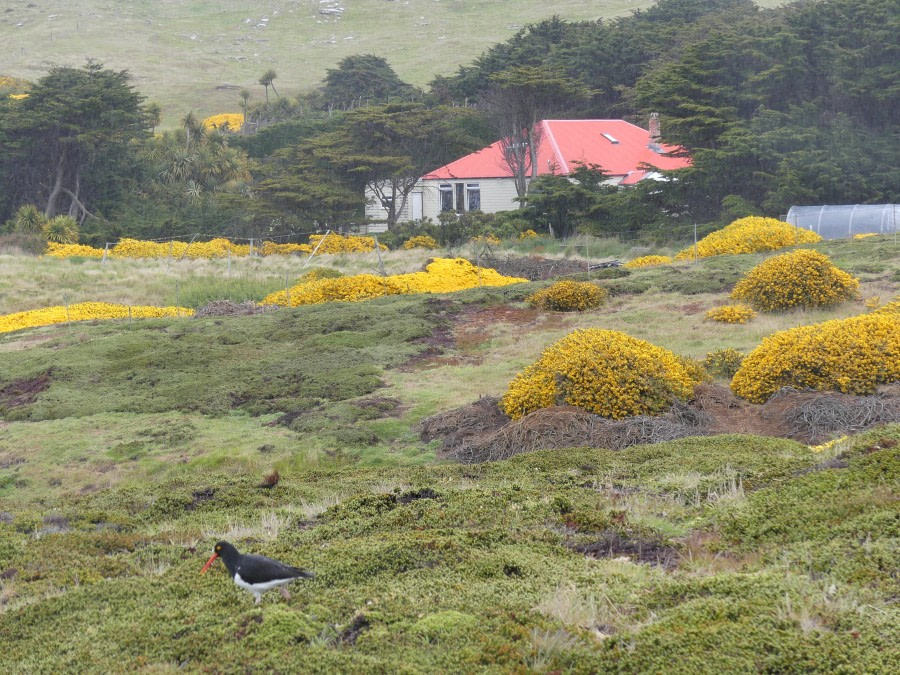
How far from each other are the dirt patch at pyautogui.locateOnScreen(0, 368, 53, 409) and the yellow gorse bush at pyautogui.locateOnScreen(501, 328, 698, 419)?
27.6ft

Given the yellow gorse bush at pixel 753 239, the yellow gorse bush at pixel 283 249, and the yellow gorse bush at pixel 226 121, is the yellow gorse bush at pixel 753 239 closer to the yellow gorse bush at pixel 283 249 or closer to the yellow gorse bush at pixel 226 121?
the yellow gorse bush at pixel 283 249

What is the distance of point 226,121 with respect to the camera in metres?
88.2

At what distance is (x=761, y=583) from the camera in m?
4.89

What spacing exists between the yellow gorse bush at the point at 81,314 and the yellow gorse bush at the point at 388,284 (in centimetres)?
266

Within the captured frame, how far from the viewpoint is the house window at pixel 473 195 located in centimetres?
5206

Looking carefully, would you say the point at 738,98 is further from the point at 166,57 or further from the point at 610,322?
the point at 166,57

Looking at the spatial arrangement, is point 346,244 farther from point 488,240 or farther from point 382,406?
point 382,406

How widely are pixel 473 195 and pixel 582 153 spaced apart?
22.9 ft

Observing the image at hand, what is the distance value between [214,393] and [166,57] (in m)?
113

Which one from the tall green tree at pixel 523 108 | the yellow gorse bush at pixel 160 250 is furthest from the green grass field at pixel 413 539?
the tall green tree at pixel 523 108

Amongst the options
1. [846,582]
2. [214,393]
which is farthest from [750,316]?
[846,582]

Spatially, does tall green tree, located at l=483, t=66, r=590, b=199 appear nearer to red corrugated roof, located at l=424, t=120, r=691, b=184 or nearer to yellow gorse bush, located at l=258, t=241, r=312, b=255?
red corrugated roof, located at l=424, t=120, r=691, b=184

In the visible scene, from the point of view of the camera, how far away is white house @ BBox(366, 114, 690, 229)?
4884 cm

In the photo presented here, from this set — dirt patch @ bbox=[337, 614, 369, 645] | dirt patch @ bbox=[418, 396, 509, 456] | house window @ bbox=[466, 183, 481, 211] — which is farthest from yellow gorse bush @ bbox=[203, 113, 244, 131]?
dirt patch @ bbox=[337, 614, 369, 645]
